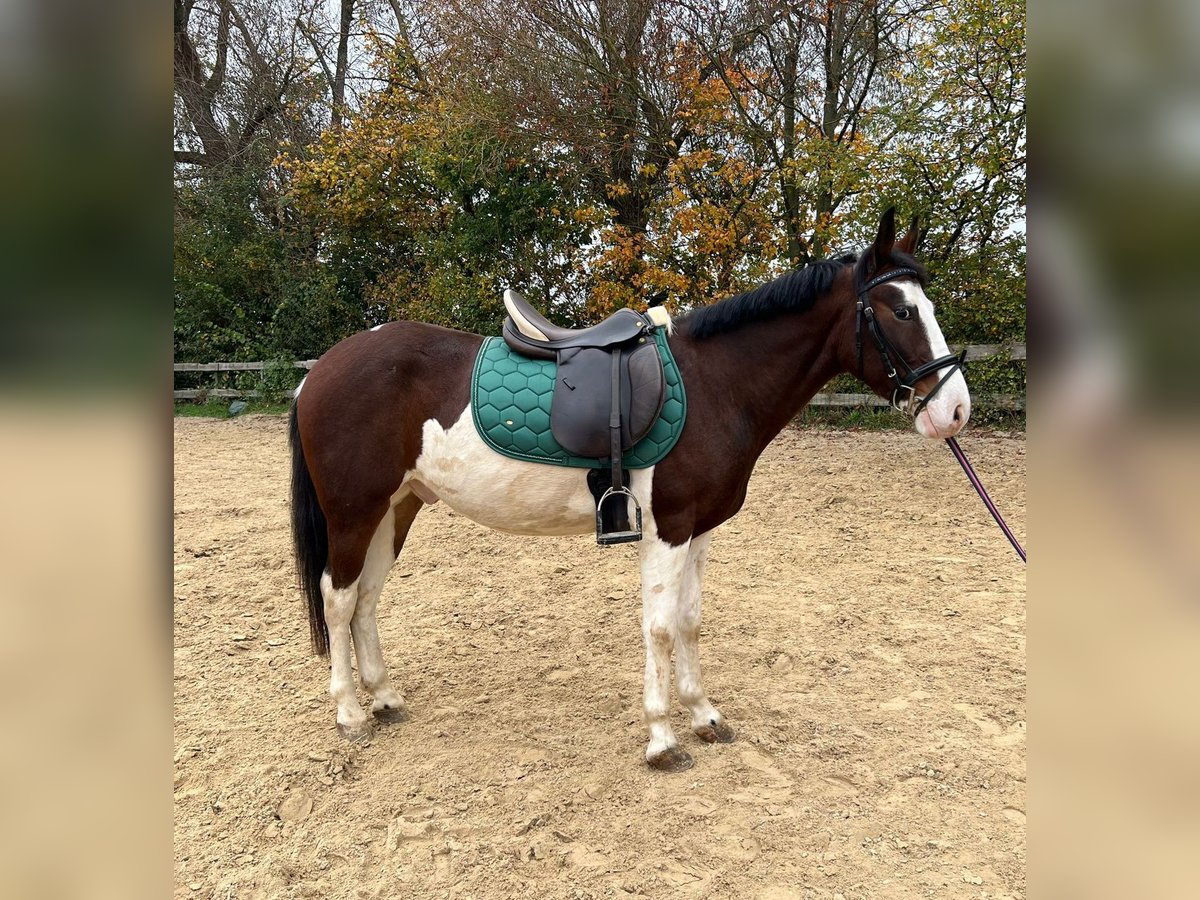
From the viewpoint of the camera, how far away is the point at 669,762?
100 inches

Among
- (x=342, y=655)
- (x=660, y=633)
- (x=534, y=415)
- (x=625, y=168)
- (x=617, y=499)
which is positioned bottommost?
(x=342, y=655)

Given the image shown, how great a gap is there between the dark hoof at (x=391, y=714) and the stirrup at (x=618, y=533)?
1.26 metres

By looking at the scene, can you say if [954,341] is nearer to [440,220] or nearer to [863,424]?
[863,424]

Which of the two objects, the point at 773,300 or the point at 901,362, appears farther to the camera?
the point at 773,300

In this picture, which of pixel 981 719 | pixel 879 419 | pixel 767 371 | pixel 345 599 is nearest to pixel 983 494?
pixel 767 371

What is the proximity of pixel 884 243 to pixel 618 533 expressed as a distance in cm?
136

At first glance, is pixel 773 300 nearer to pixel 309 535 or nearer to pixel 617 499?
pixel 617 499

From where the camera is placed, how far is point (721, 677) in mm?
3260

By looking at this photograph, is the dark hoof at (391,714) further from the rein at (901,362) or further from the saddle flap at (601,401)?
the rein at (901,362)

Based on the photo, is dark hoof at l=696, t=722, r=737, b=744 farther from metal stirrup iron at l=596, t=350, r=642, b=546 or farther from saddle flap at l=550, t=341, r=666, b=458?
saddle flap at l=550, t=341, r=666, b=458

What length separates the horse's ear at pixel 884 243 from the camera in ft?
7.38
